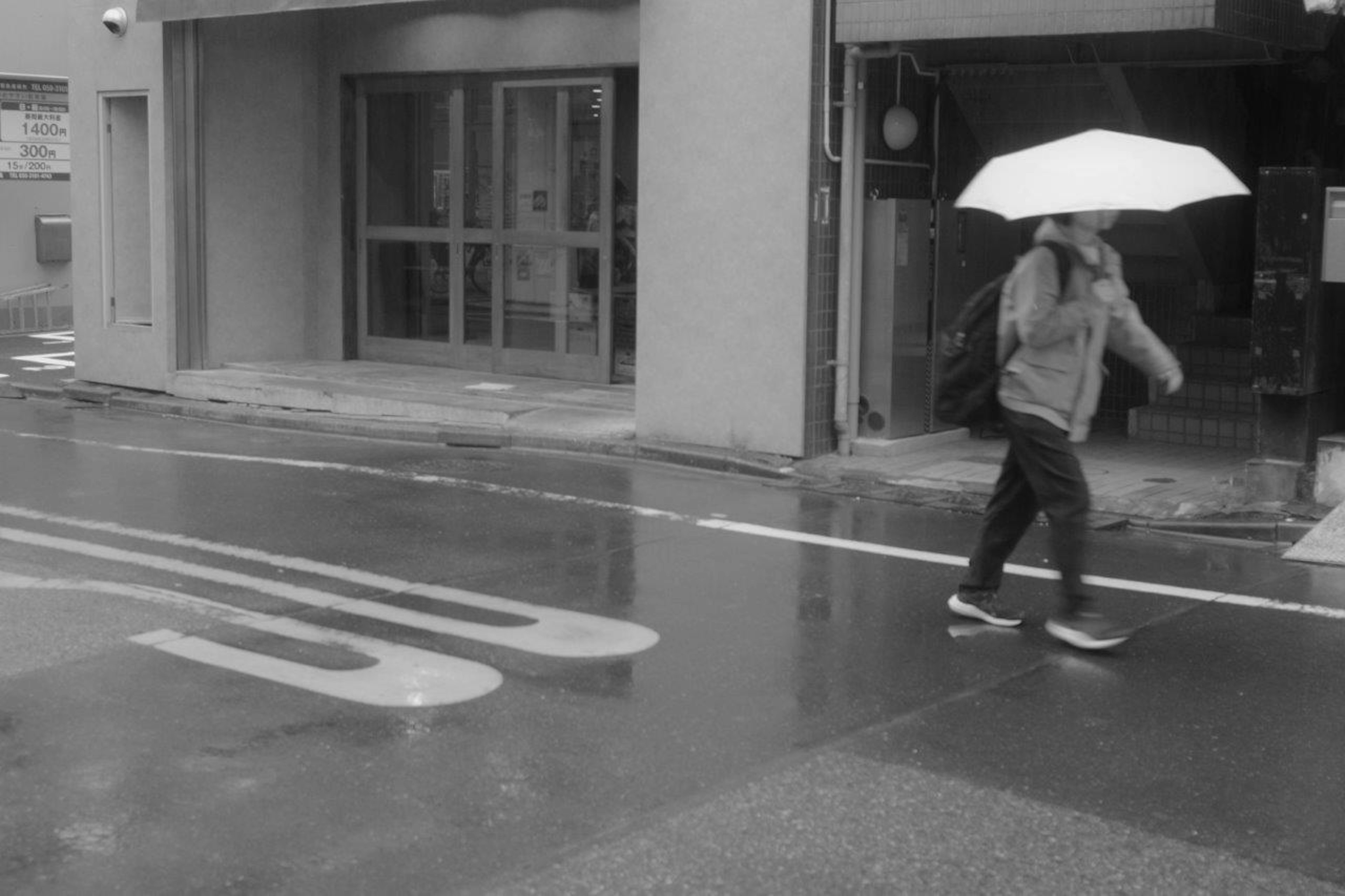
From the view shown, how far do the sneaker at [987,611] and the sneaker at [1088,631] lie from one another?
13.9 inches

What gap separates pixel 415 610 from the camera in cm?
737

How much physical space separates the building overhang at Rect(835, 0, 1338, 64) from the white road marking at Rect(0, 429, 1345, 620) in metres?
3.14

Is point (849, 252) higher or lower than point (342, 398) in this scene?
higher

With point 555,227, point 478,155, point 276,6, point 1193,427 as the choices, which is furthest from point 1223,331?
point 276,6

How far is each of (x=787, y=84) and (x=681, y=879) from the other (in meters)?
7.63

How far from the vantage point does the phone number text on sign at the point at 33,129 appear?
22.4 meters

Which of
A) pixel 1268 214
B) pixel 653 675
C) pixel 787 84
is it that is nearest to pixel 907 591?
pixel 653 675

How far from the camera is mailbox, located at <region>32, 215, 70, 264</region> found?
2333cm

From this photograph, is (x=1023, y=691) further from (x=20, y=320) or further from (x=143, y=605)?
(x=20, y=320)

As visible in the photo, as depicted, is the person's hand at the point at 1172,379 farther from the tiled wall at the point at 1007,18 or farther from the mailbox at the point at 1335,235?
the tiled wall at the point at 1007,18

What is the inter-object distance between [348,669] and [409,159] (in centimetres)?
1031

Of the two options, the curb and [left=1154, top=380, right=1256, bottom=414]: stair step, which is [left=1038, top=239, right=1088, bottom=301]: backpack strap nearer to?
the curb

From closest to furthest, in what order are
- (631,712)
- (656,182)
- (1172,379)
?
(631,712) → (1172,379) → (656,182)

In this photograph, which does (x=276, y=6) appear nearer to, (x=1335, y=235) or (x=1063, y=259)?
(x=1335, y=235)
